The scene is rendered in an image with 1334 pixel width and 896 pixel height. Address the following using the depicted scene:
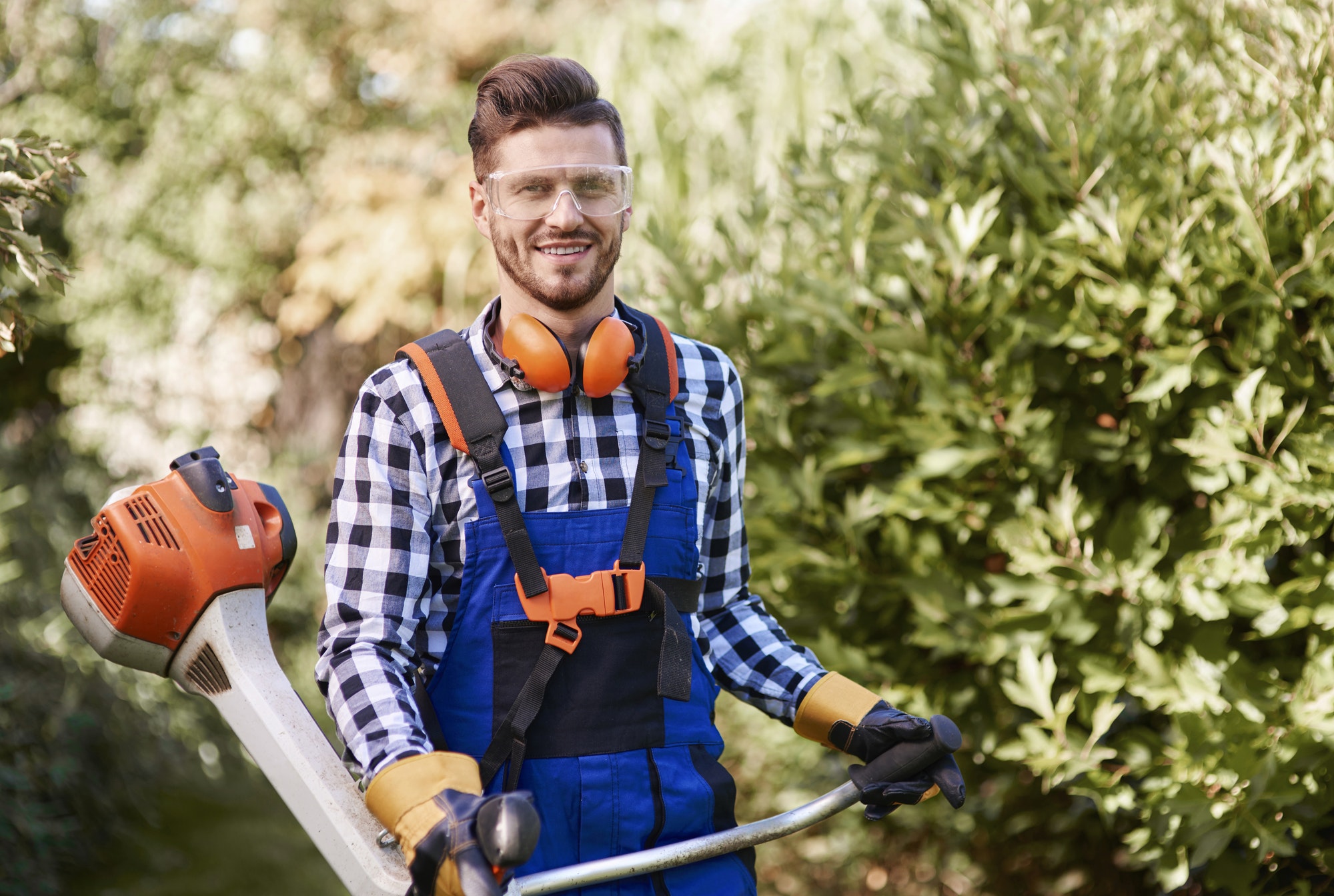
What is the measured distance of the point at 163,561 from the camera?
6.48 ft

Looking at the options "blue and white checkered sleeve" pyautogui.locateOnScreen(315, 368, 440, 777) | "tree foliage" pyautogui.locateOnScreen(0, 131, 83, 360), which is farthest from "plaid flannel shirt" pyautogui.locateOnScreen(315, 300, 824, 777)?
"tree foliage" pyautogui.locateOnScreen(0, 131, 83, 360)

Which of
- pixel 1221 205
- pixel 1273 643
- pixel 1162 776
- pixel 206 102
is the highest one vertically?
pixel 206 102

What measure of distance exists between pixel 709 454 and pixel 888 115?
1.80 metres

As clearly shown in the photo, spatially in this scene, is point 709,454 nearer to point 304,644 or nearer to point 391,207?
point 304,644

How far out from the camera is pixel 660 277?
4.03 metres

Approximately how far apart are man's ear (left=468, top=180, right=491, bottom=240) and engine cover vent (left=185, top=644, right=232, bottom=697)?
93 centimetres

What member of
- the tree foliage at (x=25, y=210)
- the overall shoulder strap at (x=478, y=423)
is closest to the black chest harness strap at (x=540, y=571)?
the overall shoulder strap at (x=478, y=423)

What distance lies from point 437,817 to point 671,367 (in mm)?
1002

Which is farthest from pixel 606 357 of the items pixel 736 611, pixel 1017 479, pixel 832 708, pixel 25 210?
pixel 1017 479

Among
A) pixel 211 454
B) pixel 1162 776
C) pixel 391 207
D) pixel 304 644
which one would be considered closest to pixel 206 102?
pixel 391 207

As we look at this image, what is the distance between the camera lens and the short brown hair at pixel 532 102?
2.10m

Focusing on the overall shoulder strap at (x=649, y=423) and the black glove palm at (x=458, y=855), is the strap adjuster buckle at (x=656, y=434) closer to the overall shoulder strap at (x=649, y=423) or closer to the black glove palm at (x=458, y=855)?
the overall shoulder strap at (x=649, y=423)

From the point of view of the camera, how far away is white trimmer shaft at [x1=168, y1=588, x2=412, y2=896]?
1.80 metres

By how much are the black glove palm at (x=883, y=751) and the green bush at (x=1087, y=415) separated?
37.7 inches
